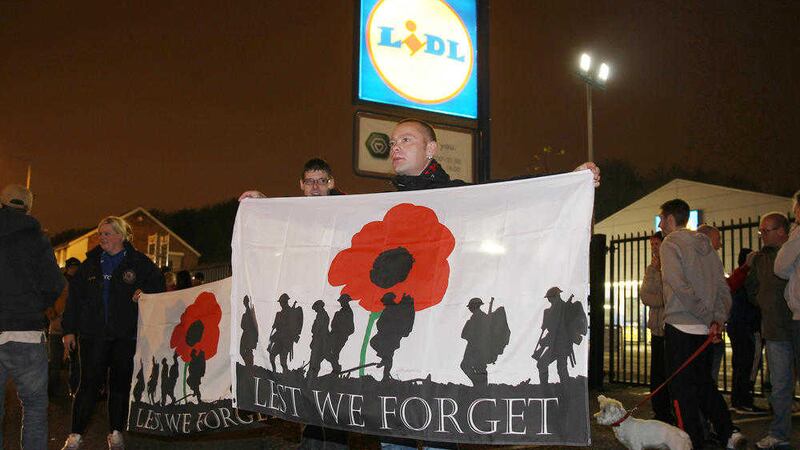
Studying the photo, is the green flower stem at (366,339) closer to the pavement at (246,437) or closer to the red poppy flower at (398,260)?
the red poppy flower at (398,260)

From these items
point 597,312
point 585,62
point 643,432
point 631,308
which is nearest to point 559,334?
point 643,432

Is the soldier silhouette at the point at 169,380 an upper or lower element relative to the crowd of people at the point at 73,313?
lower

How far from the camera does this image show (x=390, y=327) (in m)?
3.64

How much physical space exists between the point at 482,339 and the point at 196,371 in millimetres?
3333

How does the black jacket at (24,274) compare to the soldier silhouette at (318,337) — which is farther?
the black jacket at (24,274)

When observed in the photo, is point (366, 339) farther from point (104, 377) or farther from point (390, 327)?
point (104, 377)

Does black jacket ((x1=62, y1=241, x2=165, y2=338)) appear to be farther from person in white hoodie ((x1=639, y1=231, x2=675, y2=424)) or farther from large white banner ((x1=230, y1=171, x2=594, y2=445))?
person in white hoodie ((x1=639, y1=231, x2=675, y2=424))

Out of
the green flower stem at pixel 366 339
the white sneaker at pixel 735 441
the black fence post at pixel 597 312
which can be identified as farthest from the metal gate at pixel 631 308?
the green flower stem at pixel 366 339

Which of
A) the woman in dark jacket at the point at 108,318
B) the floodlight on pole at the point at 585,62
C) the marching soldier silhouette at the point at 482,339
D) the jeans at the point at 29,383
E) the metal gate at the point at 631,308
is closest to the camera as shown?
the marching soldier silhouette at the point at 482,339

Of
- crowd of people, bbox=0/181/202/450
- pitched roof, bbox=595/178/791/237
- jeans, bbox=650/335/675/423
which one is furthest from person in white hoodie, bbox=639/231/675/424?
pitched roof, bbox=595/178/791/237

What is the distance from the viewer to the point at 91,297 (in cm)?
620

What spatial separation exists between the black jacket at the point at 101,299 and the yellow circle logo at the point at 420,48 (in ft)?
10.2

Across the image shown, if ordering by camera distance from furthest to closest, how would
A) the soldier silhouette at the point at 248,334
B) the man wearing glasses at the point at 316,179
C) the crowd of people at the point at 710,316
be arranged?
1. the crowd of people at the point at 710,316
2. the man wearing glasses at the point at 316,179
3. the soldier silhouette at the point at 248,334

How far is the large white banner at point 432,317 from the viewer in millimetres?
3195
